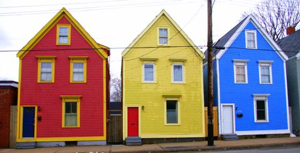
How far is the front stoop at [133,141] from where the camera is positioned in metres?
20.6

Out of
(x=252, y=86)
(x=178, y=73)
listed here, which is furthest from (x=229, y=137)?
(x=178, y=73)

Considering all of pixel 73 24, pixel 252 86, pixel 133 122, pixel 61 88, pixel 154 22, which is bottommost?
pixel 133 122

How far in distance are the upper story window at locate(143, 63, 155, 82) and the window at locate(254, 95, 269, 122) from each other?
27.1 ft

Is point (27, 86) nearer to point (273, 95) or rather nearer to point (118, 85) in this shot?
point (273, 95)

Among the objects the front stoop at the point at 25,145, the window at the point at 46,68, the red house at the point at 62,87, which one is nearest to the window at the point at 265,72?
the red house at the point at 62,87

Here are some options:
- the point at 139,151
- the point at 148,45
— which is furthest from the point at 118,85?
the point at 139,151

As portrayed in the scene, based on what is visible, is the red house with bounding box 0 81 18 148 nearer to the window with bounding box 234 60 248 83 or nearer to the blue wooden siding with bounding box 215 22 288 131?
the blue wooden siding with bounding box 215 22 288 131

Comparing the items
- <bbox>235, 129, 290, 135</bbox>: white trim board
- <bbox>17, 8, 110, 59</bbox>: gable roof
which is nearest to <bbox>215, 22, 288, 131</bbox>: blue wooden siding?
<bbox>235, 129, 290, 135</bbox>: white trim board

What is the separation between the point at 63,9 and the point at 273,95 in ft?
56.4

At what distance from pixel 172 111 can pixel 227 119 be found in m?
4.32

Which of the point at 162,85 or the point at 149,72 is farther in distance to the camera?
the point at 149,72

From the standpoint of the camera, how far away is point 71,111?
2128cm

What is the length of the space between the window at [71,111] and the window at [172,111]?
6.35 m

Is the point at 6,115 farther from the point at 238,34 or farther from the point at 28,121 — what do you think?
the point at 238,34
